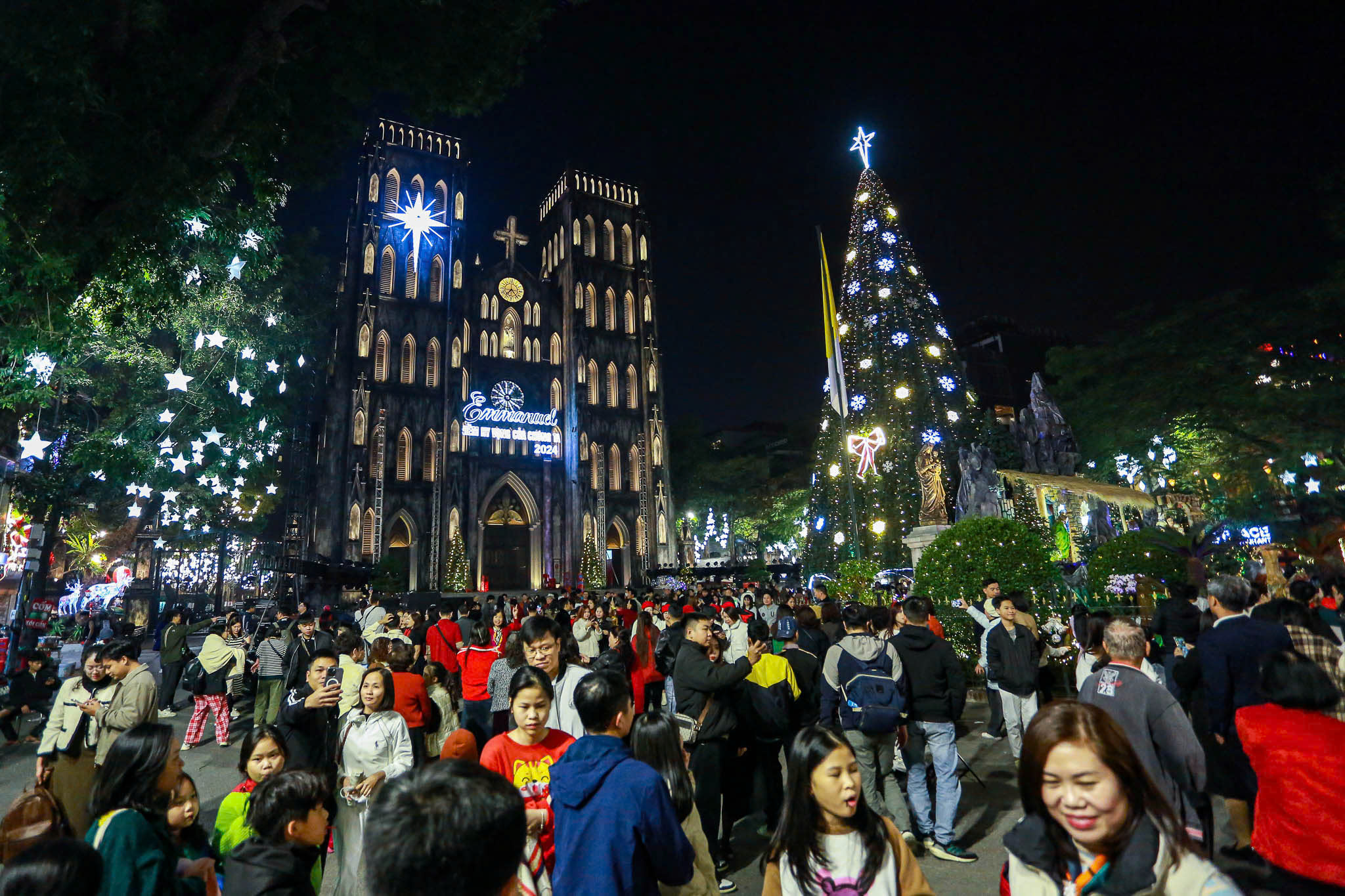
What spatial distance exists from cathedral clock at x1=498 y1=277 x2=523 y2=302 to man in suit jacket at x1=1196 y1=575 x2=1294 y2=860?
3934 centimetres

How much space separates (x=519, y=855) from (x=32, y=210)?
8.51 m

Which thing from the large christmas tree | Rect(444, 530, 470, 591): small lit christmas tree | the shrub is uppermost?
the large christmas tree

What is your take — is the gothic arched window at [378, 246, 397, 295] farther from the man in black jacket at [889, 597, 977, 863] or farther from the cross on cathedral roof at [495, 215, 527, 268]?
the man in black jacket at [889, 597, 977, 863]

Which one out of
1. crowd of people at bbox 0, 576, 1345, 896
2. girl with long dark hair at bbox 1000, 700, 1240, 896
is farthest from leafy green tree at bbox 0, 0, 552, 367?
girl with long dark hair at bbox 1000, 700, 1240, 896

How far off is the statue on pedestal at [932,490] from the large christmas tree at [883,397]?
0.95 ft

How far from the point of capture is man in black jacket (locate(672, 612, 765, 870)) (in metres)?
4.66

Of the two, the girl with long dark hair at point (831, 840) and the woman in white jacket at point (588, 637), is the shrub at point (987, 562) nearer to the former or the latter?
the woman in white jacket at point (588, 637)

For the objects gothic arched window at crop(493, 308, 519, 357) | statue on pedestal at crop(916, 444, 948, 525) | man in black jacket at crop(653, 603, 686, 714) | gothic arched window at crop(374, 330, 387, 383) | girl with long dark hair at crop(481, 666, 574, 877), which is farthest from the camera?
gothic arched window at crop(493, 308, 519, 357)

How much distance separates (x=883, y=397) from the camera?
66.0 ft

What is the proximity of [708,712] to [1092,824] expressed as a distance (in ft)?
10.9

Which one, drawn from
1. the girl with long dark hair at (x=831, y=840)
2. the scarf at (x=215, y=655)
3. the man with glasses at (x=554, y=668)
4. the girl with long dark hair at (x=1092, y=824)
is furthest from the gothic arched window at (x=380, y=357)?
the girl with long dark hair at (x=1092, y=824)

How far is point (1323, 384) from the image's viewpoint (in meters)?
14.9

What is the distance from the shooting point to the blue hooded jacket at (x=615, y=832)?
2320mm

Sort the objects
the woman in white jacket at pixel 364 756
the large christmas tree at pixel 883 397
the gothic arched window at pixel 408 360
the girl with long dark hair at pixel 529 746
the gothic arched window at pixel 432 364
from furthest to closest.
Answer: the gothic arched window at pixel 432 364 → the gothic arched window at pixel 408 360 → the large christmas tree at pixel 883 397 → the woman in white jacket at pixel 364 756 → the girl with long dark hair at pixel 529 746
